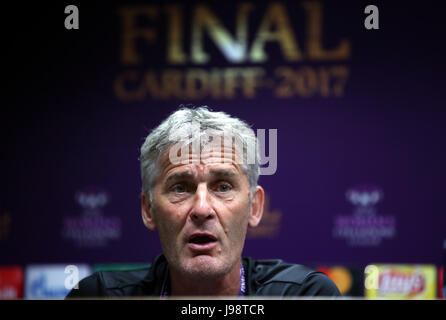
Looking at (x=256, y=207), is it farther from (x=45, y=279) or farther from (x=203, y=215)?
(x=45, y=279)

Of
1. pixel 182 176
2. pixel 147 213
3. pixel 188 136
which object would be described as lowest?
pixel 147 213

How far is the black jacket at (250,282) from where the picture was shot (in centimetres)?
146

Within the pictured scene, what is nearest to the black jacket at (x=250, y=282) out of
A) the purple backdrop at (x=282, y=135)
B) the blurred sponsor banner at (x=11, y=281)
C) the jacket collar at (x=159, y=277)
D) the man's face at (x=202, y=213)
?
the jacket collar at (x=159, y=277)

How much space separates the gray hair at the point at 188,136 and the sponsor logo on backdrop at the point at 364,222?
949mm

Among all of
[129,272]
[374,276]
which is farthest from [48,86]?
[374,276]

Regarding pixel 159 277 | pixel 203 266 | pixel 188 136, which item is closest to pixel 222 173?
pixel 188 136

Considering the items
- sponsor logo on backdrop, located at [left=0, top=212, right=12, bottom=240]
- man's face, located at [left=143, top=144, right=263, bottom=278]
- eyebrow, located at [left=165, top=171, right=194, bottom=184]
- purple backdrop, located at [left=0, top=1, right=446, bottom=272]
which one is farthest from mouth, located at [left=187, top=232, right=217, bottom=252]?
sponsor logo on backdrop, located at [left=0, top=212, right=12, bottom=240]

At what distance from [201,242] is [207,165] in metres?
0.21

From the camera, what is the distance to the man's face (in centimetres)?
140

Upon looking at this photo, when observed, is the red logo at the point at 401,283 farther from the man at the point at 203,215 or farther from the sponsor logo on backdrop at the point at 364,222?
the man at the point at 203,215

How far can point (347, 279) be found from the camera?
2.33 m

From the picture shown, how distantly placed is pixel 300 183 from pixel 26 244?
51.4 inches

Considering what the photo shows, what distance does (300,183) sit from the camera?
2.38m

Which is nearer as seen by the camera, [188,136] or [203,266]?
[203,266]
